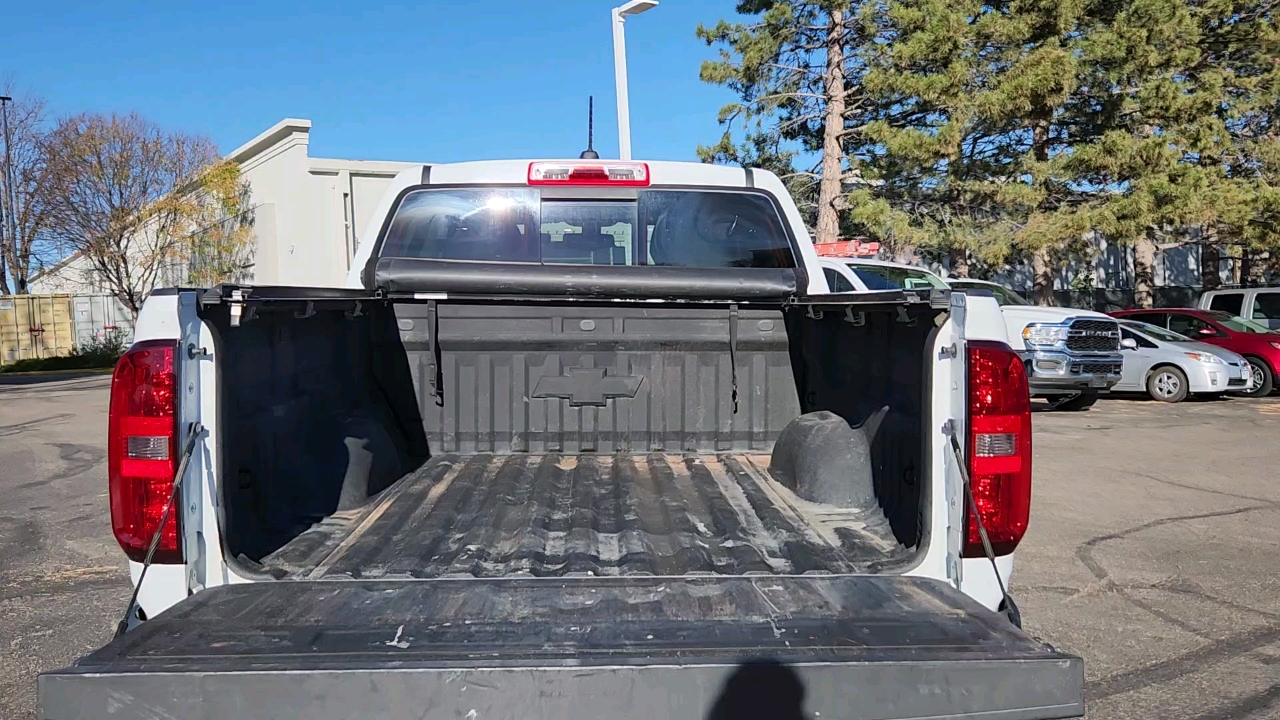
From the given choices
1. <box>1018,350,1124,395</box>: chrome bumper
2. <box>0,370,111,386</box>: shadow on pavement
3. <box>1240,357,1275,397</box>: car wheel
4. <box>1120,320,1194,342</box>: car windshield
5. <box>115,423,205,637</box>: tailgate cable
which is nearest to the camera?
<box>115,423,205,637</box>: tailgate cable

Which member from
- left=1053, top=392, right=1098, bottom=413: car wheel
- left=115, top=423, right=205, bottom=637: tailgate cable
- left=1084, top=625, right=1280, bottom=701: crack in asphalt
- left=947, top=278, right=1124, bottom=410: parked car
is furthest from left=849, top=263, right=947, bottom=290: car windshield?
left=115, top=423, right=205, bottom=637: tailgate cable

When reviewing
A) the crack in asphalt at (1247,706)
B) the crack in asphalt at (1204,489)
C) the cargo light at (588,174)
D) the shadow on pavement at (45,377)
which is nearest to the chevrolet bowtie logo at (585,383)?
the cargo light at (588,174)

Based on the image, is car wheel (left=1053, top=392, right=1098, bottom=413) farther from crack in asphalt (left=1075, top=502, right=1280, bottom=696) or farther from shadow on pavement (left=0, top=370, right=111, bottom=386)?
shadow on pavement (left=0, top=370, right=111, bottom=386)

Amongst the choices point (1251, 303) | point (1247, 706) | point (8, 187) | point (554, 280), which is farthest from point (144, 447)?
point (8, 187)

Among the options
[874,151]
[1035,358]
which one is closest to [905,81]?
[874,151]

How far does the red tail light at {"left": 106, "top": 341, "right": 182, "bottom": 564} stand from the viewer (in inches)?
93.5

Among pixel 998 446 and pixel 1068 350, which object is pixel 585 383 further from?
pixel 1068 350

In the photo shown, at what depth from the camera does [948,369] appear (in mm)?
2537

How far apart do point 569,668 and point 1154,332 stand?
17.8 m

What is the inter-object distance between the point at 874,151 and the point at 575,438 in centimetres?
2046

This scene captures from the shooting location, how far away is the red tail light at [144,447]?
2375 mm

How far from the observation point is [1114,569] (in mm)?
5922

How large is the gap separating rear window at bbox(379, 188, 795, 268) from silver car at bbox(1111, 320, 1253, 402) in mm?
14034

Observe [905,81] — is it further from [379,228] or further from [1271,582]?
[379,228]
